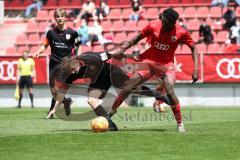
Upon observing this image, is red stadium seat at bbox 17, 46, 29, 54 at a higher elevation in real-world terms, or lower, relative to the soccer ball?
lower

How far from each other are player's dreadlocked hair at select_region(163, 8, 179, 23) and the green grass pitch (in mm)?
2137

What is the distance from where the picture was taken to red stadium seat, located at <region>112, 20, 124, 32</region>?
33875 millimetres

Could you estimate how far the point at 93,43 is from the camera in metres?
33.1

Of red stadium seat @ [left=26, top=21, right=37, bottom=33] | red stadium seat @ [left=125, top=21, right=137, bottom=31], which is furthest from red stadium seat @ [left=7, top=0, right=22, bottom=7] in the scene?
red stadium seat @ [left=125, top=21, right=137, bottom=31]

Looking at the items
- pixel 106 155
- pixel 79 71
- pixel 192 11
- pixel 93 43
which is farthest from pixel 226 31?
pixel 106 155

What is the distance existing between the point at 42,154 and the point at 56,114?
8.75 meters

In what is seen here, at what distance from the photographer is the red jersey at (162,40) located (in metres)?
14.1

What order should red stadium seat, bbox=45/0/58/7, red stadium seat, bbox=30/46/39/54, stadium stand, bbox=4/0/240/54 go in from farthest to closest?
red stadium seat, bbox=45/0/58/7 → red stadium seat, bbox=30/46/39/54 → stadium stand, bbox=4/0/240/54

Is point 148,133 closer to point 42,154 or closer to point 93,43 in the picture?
point 42,154

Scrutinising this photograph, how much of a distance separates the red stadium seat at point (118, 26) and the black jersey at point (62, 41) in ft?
52.0

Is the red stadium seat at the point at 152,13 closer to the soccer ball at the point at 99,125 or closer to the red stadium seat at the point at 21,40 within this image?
the red stadium seat at the point at 21,40

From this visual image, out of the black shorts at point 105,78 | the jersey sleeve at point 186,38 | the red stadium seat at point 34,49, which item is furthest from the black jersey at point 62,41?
the red stadium seat at point 34,49

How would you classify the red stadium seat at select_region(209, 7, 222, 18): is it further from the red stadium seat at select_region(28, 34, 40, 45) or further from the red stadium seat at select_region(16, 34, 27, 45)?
the red stadium seat at select_region(16, 34, 27, 45)

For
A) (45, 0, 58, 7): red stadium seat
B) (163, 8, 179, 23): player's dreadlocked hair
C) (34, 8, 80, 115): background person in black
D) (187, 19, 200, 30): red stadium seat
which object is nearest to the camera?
(163, 8, 179, 23): player's dreadlocked hair
